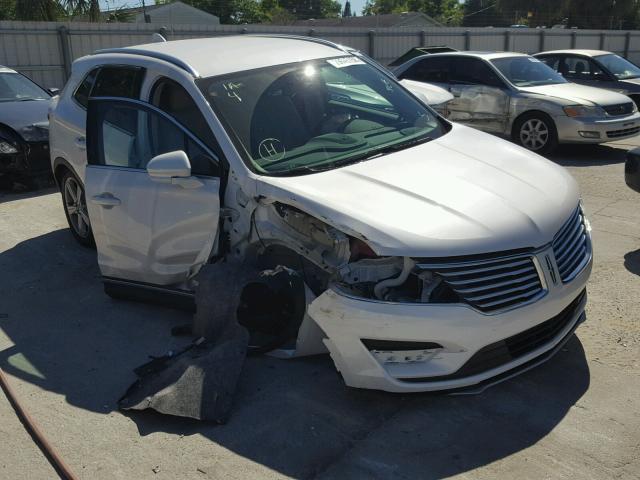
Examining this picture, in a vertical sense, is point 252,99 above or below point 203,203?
above

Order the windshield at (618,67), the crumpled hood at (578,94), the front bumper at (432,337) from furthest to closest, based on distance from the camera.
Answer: the windshield at (618,67) → the crumpled hood at (578,94) → the front bumper at (432,337)

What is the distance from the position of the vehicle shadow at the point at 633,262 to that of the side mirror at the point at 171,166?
11.8ft

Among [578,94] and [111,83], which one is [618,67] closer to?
[578,94]

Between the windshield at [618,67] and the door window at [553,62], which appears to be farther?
the door window at [553,62]

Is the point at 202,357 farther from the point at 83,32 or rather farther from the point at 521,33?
the point at 521,33

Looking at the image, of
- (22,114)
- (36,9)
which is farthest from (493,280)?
(36,9)

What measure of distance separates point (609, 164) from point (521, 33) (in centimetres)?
1510

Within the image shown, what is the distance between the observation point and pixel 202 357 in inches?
155

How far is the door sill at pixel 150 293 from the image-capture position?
4750 mm

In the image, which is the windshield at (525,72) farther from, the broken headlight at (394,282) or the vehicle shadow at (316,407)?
the broken headlight at (394,282)

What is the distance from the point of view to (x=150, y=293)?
16.2ft

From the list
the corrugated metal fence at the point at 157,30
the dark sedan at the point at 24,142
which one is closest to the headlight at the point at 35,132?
the dark sedan at the point at 24,142

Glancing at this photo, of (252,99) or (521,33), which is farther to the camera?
(521,33)

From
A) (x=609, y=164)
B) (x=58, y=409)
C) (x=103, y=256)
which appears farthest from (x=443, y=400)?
(x=609, y=164)
